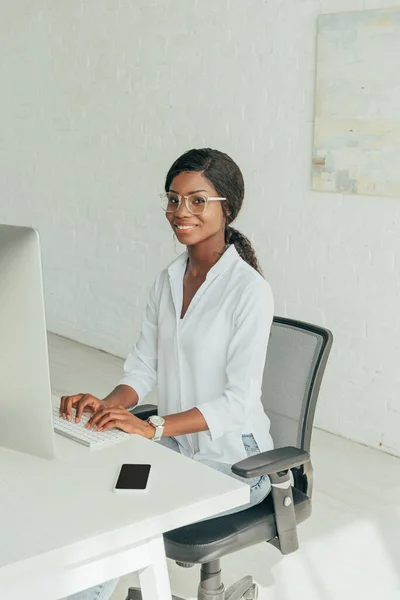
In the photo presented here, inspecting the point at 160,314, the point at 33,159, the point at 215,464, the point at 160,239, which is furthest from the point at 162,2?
the point at 215,464

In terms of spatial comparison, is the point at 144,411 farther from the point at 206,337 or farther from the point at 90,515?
the point at 90,515

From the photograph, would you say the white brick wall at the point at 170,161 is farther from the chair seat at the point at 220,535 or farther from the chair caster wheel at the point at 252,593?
the chair seat at the point at 220,535

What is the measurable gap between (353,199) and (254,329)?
6.33ft

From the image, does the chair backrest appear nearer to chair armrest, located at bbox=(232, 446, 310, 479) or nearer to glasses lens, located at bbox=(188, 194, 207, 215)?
chair armrest, located at bbox=(232, 446, 310, 479)

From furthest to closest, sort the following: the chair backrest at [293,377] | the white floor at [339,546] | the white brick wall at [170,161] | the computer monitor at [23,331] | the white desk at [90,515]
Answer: the white brick wall at [170,161]
the white floor at [339,546]
the chair backrest at [293,377]
the computer monitor at [23,331]
the white desk at [90,515]

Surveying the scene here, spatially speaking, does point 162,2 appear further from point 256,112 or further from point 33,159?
point 33,159

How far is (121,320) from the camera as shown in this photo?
5.56m

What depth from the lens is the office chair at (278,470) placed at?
2.07 meters

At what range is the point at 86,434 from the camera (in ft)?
6.65

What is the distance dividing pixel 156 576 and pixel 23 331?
510 mm

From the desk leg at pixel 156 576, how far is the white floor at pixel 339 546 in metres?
1.05

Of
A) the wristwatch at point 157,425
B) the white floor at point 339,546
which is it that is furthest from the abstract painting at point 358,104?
the wristwatch at point 157,425

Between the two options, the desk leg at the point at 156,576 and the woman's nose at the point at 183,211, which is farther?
the woman's nose at the point at 183,211

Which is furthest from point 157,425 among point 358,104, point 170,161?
point 170,161
